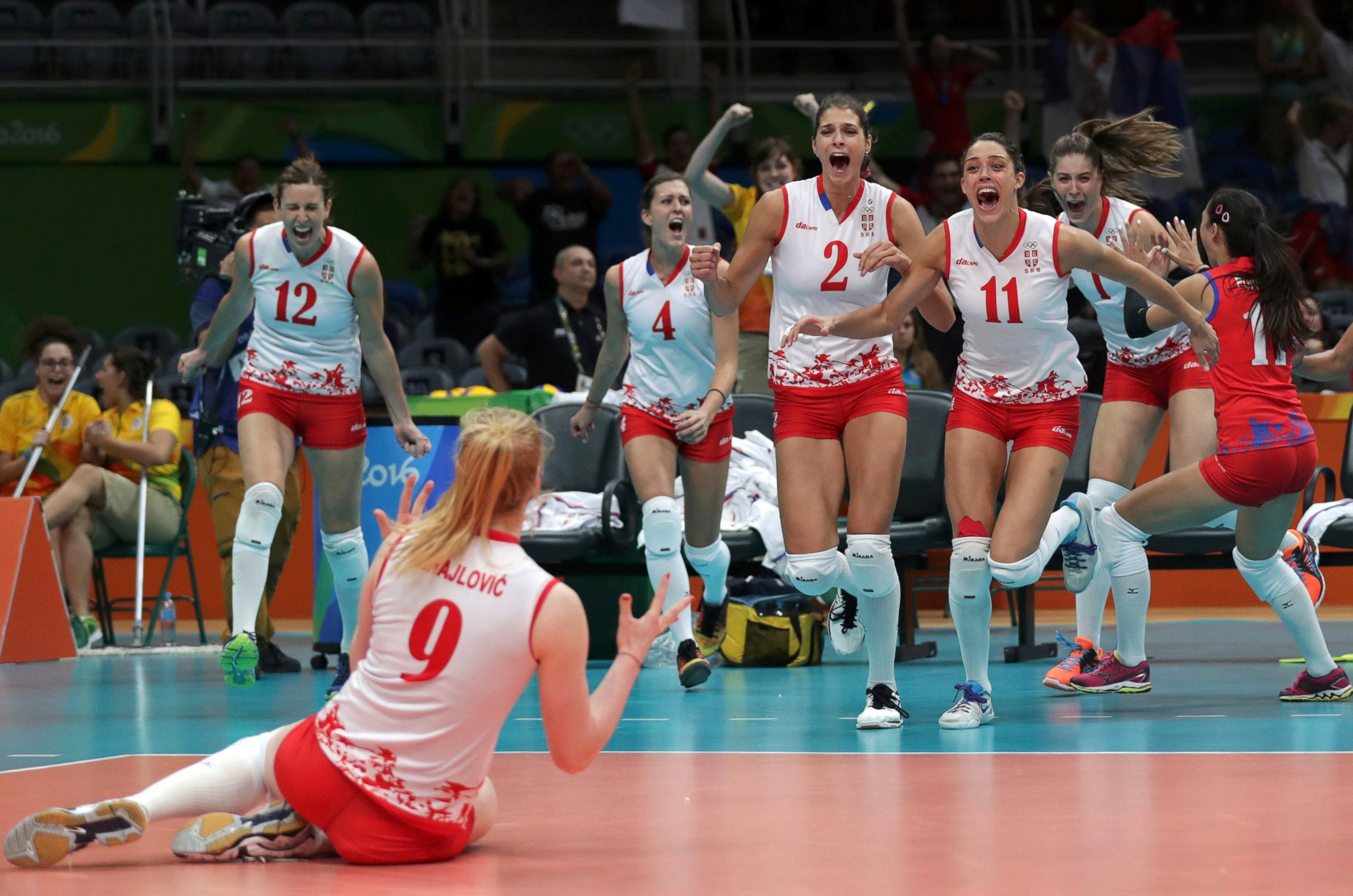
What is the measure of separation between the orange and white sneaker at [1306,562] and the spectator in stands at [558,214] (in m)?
6.63

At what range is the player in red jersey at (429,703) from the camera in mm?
3537

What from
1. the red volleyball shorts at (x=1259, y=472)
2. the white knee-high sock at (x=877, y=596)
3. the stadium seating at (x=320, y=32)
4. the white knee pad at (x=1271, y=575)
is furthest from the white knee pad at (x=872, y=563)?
the stadium seating at (x=320, y=32)

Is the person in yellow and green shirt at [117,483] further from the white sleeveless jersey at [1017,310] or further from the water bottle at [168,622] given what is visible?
the white sleeveless jersey at [1017,310]

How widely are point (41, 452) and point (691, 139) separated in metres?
6.66

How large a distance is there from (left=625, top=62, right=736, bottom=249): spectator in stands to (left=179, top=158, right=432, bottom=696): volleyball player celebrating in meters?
4.66

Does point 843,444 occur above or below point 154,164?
below

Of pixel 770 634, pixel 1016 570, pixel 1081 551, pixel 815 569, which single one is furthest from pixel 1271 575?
pixel 770 634

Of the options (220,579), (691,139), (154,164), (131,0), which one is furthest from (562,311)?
(131,0)

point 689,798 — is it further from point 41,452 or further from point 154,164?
point 154,164

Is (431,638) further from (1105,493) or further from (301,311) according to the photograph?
(1105,493)

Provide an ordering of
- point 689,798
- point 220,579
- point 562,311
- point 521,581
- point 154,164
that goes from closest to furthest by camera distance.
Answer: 1. point 521,581
2. point 689,798
3. point 562,311
4. point 220,579
5. point 154,164

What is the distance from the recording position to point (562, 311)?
10164 millimetres

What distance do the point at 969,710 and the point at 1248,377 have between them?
1.59 meters

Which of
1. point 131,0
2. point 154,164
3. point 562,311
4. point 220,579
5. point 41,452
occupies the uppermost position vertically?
point 131,0
